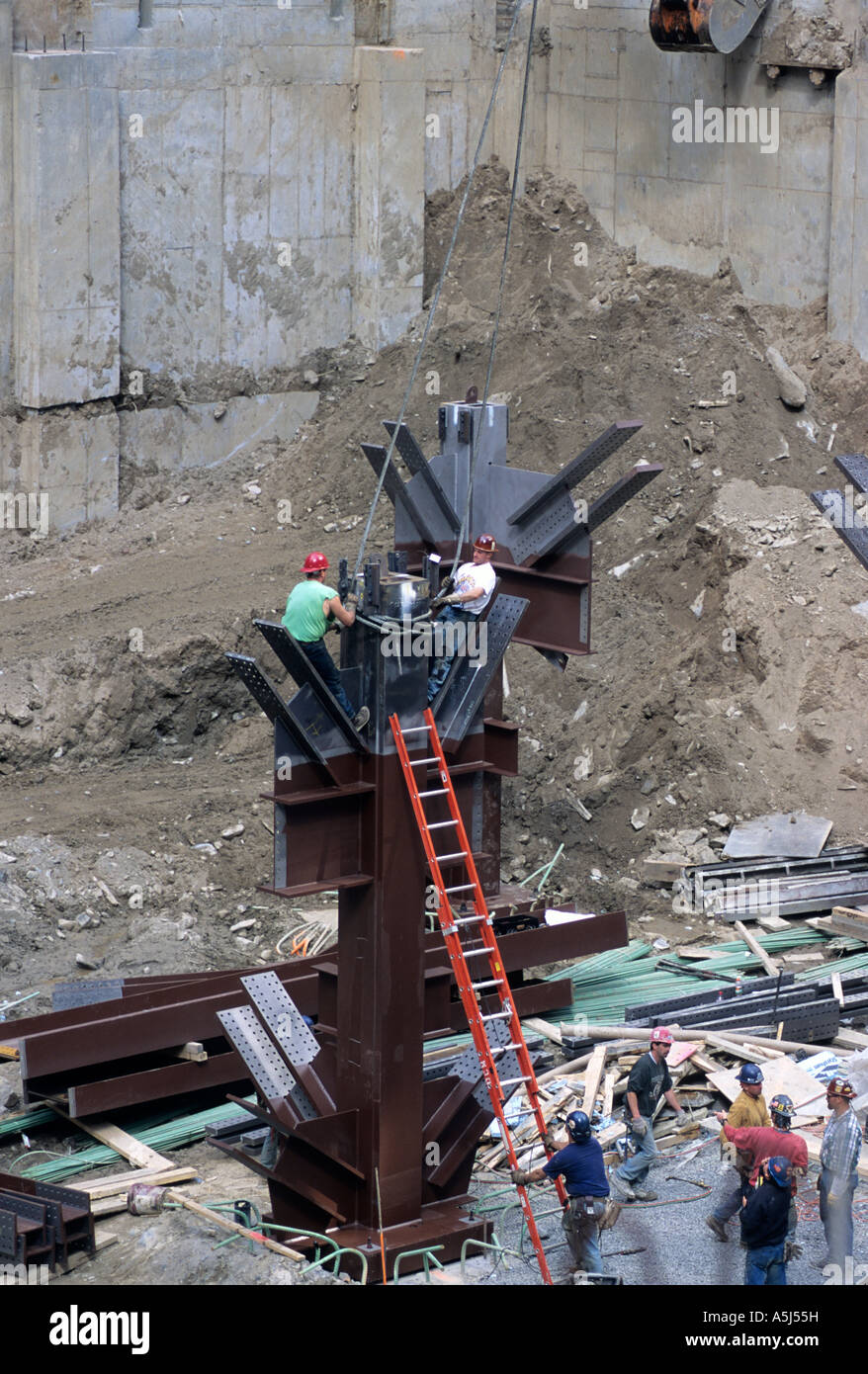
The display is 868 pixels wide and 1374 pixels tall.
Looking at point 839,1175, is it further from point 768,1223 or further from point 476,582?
point 476,582

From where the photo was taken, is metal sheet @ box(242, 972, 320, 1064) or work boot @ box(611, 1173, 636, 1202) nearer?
metal sheet @ box(242, 972, 320, 1064)

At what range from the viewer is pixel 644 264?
23703 millimetres

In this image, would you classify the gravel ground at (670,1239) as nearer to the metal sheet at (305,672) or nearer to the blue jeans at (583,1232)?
the blue jeans at (583,1232)

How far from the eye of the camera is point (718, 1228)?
11.2 m

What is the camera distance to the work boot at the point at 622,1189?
39.0 ft

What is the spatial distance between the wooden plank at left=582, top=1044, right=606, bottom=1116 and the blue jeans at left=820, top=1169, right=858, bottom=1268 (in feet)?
7.56

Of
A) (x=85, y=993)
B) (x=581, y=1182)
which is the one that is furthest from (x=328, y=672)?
(x=85, y=993)

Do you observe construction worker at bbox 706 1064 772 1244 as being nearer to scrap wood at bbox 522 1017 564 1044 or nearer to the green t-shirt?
scrap wood at bbox 522 1017 564 1044

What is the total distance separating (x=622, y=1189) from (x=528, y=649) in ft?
28.9

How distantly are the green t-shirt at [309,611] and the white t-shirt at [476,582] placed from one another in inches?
67.7

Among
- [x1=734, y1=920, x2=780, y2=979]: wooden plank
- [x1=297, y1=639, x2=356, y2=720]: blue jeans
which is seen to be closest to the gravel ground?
[x1=734, y1=920, x2=780, y2=979]: wooden plank

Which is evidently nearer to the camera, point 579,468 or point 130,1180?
point 130,1180

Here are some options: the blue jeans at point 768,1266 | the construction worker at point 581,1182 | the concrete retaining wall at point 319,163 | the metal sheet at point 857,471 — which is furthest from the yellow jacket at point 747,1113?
the concrete retaining wall at point 319,163

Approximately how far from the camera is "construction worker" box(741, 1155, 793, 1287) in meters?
10.2
